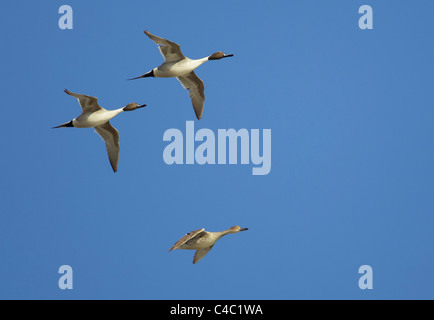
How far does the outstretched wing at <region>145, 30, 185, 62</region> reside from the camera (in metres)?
23.7

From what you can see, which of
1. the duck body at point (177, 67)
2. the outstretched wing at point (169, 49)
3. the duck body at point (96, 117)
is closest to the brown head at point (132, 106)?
the duck body at point (96, 117)

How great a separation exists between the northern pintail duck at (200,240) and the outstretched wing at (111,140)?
344cm

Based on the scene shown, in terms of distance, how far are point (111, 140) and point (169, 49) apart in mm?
2698

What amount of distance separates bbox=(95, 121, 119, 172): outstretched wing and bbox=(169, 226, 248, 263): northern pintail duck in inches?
135

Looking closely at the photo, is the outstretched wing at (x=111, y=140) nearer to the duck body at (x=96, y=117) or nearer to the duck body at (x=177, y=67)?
the duck body at (x=96, y=117)

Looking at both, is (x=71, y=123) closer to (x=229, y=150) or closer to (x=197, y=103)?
(x=197, y=103)

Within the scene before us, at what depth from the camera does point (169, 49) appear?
78.3 ft

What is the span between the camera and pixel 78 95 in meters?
23.2

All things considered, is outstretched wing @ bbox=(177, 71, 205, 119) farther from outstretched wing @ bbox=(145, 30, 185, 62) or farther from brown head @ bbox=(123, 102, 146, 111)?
brown head @ bbox=(123, 102, 146, 111)

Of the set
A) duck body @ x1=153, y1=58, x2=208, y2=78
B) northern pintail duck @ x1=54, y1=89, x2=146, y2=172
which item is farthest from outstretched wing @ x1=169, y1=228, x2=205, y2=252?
duck body @ x1=153, y1=58, x2=208, y2=78

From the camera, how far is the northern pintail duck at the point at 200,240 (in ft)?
71.8

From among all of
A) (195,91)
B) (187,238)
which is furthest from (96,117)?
(187,238)

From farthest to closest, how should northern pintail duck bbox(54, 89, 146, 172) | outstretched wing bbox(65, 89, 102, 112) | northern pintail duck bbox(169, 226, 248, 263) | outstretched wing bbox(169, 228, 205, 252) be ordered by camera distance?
northern pintail duck bbox(54, 89, 146, 172), outstretched wing bbox(65, 89, 102, 112), northern pintail duck bbox(169, 226, 248, 263), outstretched wing bbox(169, 228, 205, 252)
